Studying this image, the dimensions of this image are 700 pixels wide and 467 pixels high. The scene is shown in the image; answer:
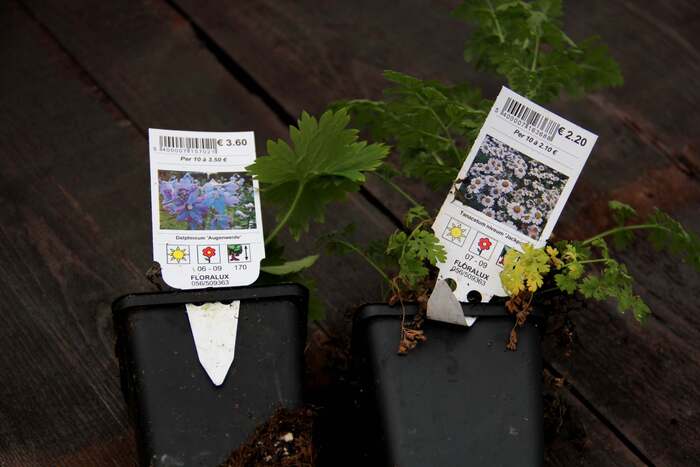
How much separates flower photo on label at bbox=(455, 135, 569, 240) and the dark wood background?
0.32 metres

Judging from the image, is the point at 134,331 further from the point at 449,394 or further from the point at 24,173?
the point at 24,173

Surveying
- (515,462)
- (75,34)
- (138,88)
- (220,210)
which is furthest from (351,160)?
(75,34)

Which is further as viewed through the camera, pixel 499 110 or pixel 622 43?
pixel 622 43

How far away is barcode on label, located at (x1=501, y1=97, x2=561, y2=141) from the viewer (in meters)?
1.17

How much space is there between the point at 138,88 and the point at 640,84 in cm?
100

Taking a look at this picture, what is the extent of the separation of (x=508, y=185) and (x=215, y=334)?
459mm

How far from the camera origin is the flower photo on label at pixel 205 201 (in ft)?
3.75

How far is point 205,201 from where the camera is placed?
3.80 ft

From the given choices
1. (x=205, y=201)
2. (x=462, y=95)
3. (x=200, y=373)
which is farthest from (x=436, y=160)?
(x=200, y=373)

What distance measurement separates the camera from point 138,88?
1581 mm

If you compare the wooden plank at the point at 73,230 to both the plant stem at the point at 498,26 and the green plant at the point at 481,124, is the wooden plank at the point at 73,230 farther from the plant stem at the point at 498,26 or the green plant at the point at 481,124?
the plant stem at the point at 498,26

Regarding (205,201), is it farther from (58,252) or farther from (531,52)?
(531,52)

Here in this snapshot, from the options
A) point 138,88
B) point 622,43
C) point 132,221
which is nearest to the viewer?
point 132,221

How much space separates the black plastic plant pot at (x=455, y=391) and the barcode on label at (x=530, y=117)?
26cm
